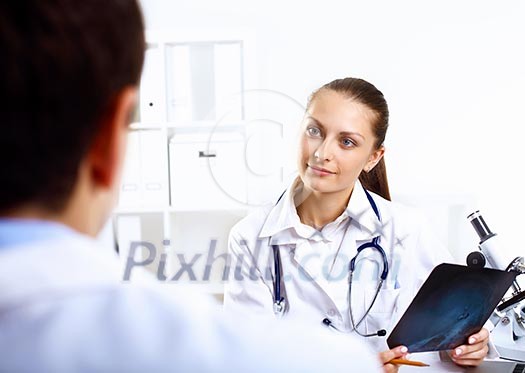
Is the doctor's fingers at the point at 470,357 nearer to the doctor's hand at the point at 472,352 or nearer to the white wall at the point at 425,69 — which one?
the doctor's hand at the point at 472,352

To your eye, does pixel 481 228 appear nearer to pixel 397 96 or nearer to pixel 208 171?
pixel 208 171

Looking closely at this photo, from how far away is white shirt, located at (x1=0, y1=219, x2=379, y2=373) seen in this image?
39 centimetres

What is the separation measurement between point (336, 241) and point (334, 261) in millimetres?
52

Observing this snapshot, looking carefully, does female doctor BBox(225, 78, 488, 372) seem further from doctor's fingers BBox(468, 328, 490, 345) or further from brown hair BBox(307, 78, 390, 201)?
doctor's fingers BBox(468, 328, 490, 345)

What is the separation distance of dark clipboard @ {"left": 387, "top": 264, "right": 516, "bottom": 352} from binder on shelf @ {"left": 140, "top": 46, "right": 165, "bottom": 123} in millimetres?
1729

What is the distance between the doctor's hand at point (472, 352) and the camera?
1.27 m

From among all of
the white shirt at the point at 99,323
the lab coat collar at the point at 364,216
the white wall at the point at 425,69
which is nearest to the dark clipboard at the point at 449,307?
the lab coat collar at the point at 364,216

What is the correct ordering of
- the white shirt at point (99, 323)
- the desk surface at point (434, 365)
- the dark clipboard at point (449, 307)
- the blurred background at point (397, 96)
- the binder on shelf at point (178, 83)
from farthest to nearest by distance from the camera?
the blurred background at point (397, 96)
the binder on shelf at point (178, 83)
the desk surface at point (434, 365)
the dark clipboard at point (449, 307)
the white shirt at point (99, 323)

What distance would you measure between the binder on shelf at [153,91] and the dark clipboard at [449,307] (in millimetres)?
1729

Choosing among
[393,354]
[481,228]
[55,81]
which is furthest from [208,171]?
[55,81]

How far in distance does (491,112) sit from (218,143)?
4.37 feet

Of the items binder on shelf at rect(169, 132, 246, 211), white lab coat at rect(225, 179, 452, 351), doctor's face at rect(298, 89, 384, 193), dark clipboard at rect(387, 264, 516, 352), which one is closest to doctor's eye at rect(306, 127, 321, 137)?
doctor's face at rect(298, 89, 384, 193)

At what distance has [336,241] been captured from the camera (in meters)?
1.62

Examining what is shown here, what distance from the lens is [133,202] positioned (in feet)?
8.92
